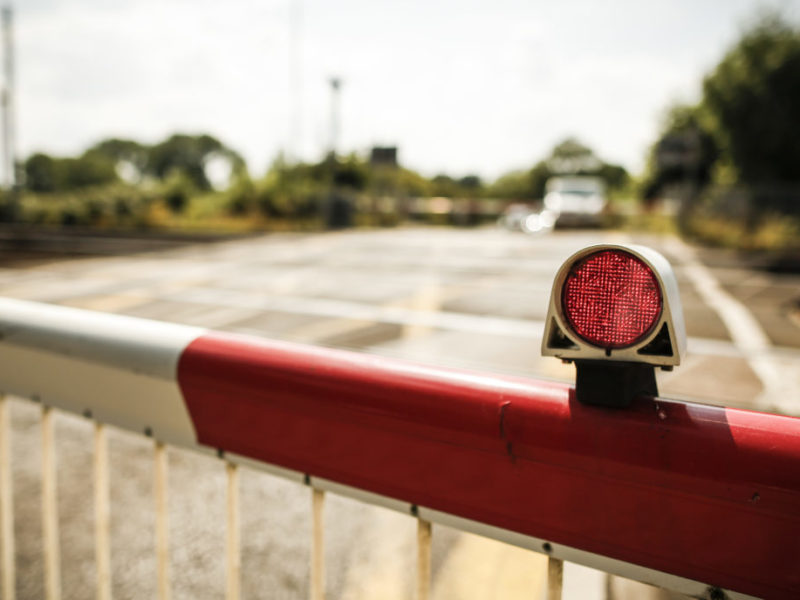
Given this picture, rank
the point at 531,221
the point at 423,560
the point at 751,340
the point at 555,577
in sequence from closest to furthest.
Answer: the point at 555,577, the point at 423,560, the point at 751,340, the point at 531,221

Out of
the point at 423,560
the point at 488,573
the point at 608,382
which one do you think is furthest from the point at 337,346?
the point at 608,382

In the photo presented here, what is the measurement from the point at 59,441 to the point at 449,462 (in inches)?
132

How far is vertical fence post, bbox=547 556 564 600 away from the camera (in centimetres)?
95

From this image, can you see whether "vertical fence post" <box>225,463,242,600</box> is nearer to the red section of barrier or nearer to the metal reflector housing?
the red section of barrier

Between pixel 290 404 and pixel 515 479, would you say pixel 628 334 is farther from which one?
pixel 290 404

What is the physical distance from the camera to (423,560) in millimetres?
1080

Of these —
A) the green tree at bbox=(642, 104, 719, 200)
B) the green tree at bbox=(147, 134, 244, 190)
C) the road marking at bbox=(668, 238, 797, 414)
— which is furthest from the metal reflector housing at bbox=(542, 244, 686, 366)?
the green tree at bbox=(147, 134, 244, 190)

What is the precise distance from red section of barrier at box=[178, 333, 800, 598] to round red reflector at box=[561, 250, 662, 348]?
0.35 feet

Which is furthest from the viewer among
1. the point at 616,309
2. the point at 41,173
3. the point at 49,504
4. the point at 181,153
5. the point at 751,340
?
the point at 181,153

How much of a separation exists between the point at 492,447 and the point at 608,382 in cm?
19

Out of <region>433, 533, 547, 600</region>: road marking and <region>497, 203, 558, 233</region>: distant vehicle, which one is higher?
<region>497, 203, 558, 233</region>: distant vehicle

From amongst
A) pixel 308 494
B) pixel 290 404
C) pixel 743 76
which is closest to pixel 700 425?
pixel 290 404

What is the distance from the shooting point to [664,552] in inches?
32.9

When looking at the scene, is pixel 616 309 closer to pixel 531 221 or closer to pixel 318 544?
pixel 318 544
